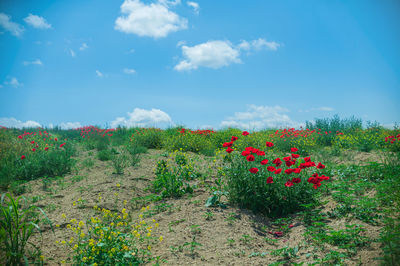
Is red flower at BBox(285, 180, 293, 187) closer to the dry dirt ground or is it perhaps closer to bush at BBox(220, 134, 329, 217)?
bush at BBox(220, 134, 329, 217)

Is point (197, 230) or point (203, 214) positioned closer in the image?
point (197, 230)

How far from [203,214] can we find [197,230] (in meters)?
0.48

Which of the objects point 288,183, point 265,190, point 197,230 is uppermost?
point 288,183

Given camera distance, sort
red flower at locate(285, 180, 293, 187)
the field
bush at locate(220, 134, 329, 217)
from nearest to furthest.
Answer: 1. the field
2. red flower at locate(285, 180, 293, 187)
3. bush at locate(220, 134, 329, 217)

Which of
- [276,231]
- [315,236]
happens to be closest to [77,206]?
[276,231]

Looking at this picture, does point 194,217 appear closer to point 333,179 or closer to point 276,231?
point 276,231

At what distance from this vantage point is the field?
3.05 metres

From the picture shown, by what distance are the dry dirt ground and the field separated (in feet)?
0.05

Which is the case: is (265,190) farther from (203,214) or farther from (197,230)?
(197,230)

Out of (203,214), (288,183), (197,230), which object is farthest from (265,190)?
(197,230)

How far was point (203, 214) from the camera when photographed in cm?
415

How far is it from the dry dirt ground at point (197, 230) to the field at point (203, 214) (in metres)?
0.02

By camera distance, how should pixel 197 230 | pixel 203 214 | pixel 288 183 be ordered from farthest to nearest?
pixel 288 183
pixel 203 214
pixel 197 230

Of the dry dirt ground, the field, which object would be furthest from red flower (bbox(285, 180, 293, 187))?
the dry dirt ground
